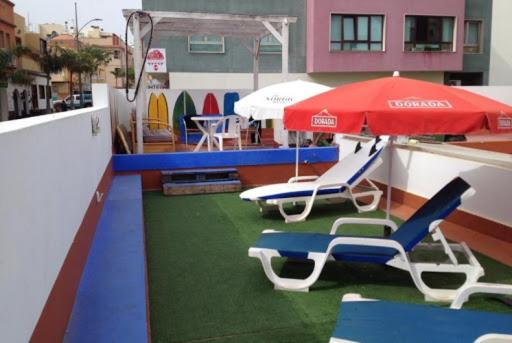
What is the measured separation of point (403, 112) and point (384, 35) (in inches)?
925

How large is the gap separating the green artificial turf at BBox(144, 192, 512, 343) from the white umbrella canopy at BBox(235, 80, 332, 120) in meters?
1.76

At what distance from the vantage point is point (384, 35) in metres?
26.3

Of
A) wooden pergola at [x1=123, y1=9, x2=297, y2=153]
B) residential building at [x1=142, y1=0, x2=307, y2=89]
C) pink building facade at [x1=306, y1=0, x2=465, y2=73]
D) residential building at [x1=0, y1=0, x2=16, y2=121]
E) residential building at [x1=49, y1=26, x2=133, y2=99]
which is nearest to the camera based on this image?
wooden pergola at [x1=123, y1=9, x2=297, y2=153]

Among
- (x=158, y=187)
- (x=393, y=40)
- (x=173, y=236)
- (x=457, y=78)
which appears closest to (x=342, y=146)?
(x=158, y=187)

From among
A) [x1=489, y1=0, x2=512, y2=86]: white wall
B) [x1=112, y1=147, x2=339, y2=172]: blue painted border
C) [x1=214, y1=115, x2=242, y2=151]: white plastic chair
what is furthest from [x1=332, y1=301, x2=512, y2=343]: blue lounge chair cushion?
[x1=489, y1=0, x2=512, y2=86]: white wall

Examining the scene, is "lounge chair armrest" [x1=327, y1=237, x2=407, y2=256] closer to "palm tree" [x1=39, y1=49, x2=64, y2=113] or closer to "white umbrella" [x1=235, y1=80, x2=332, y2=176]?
"white umbrella" [x1=235, y1=80, x2=332, y2=176]

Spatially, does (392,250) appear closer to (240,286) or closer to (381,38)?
(240,286)

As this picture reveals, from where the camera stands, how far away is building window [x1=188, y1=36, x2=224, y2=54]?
83.0 ft

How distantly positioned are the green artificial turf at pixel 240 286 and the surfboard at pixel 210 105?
10047 millimetres

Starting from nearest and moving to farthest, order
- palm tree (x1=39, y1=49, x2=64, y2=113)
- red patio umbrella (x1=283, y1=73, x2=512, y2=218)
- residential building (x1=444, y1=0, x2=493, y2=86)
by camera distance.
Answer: red patio umbrella (x1=283, y1=73, x2=512, y2=218) < residential building (x1=444, y1=0, x2=493, y2=86) < palm tree (x1=39, y1=49, x2=64, y2=113)

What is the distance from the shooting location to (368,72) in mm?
26672

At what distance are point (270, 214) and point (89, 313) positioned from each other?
15.1 ft

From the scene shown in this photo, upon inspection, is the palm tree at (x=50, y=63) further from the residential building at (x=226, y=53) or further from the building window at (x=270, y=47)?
the building window at (x=270, y=47)

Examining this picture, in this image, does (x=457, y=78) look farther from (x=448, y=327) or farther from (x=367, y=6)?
(x=448, y=327)
